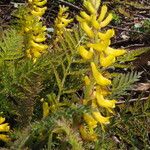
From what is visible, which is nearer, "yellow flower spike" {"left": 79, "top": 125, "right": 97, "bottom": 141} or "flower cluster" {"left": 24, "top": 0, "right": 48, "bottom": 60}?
"yellow flower spike" {"left": 79, "top": 125, "right": 97, "bottom": 141}

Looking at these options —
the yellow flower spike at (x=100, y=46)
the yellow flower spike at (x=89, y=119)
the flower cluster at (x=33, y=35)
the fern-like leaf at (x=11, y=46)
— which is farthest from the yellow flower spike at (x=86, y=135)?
the flower cluster at (x=33, y=35)

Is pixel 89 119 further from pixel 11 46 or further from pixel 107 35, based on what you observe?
pixel 11 46

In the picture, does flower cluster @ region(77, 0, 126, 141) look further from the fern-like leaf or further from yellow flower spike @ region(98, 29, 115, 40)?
the fern-like leaf

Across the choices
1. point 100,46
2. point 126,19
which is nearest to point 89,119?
point 100,46

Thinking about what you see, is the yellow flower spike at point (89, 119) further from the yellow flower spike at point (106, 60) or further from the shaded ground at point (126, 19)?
the shaded ground at point (126, 19)

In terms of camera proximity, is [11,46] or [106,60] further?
[11,46]

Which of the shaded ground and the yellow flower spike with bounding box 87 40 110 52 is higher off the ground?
the yellow flower spike with bounding box 87 40 110 52

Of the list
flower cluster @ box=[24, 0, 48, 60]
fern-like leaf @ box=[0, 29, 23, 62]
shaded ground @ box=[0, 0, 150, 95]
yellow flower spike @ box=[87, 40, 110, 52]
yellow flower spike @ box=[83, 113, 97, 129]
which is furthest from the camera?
shaded ground @ box=[0, 0, 150, 95]

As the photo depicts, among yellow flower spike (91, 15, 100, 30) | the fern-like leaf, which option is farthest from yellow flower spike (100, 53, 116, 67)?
the fern-like leaf

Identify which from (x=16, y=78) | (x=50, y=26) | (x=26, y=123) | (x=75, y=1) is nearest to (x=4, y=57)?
(x=16, y=78)

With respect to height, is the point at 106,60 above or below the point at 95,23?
below

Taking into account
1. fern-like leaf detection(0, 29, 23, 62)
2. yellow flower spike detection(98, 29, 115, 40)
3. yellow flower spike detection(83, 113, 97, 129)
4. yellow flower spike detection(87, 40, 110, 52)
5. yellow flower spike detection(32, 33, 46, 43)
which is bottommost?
yellow flower spike detection(83, 113, 97, 129)
